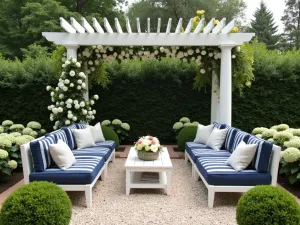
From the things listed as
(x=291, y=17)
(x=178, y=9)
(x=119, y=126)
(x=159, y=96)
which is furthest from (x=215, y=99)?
→ (x=291, y=17)

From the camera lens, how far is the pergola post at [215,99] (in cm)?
775

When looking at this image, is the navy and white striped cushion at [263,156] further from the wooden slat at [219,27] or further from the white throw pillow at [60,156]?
the wooden slat at [219,27]

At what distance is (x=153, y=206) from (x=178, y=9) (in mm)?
15371

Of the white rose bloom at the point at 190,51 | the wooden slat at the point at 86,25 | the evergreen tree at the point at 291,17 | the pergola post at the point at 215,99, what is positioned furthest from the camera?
the evergreen tree at the point at 291,17

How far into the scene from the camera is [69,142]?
5.38 meters

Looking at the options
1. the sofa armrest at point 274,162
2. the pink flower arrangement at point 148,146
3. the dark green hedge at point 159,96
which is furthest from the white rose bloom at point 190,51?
the sofa armrest at point 274,162

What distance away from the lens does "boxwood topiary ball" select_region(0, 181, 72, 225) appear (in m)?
2.72

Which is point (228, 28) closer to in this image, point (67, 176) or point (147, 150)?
point (147, 150)

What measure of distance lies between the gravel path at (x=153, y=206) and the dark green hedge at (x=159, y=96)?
3788 mm

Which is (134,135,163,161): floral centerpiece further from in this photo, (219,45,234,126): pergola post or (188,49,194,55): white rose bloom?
Result: (188,49,194,55): white rose bloom

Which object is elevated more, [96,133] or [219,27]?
[219,27]

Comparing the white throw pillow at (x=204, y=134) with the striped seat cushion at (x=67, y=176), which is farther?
the white throw pillow at (x=204, y=134)

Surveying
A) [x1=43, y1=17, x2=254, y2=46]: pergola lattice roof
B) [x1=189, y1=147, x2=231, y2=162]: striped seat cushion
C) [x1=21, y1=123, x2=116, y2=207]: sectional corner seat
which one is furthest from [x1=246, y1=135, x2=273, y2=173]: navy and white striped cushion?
[x1=43, y1=17, x2=254, y2=46]: pergola lattice roof

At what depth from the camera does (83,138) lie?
5676mm
